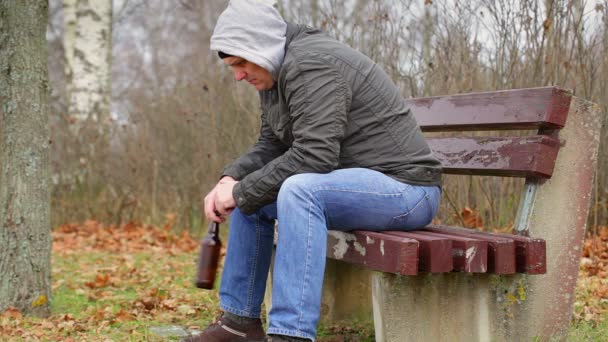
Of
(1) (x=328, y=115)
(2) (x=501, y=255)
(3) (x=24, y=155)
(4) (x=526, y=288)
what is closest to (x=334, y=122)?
(1) (x=328, y=115)

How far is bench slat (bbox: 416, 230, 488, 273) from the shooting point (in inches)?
98.7

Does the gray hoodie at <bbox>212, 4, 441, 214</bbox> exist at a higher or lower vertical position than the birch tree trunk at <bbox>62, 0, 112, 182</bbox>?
lower

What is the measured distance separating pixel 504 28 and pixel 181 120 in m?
3.88

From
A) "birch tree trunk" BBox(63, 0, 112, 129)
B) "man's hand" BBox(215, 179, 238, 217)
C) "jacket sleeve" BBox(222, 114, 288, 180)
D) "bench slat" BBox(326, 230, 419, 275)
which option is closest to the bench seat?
"bench slat" BBox(326, 230, 419, 275)

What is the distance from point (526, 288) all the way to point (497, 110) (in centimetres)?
71

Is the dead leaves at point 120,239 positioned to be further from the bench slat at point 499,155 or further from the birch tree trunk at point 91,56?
the bench slat at point 499,155

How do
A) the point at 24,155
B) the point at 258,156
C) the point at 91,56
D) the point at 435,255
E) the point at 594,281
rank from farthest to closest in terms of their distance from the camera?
the point at 91,56 → the point at 594,281 → the point at 24,155 → the point at 258,156 → the point at 435,255

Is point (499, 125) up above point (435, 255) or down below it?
above

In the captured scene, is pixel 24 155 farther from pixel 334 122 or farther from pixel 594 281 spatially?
pixel 594 281

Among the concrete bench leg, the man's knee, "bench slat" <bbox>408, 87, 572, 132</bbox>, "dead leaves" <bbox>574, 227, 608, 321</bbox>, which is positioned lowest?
"dead leaves" <bbox>574, 227, 608, 321</bbox>

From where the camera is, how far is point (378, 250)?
2.50 metres

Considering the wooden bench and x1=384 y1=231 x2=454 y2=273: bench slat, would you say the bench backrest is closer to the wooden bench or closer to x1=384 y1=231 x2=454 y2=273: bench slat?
the wooden bench

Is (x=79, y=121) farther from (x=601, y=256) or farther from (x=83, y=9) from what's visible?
(x=601, y=256)

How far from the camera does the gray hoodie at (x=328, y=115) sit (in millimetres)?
2629
